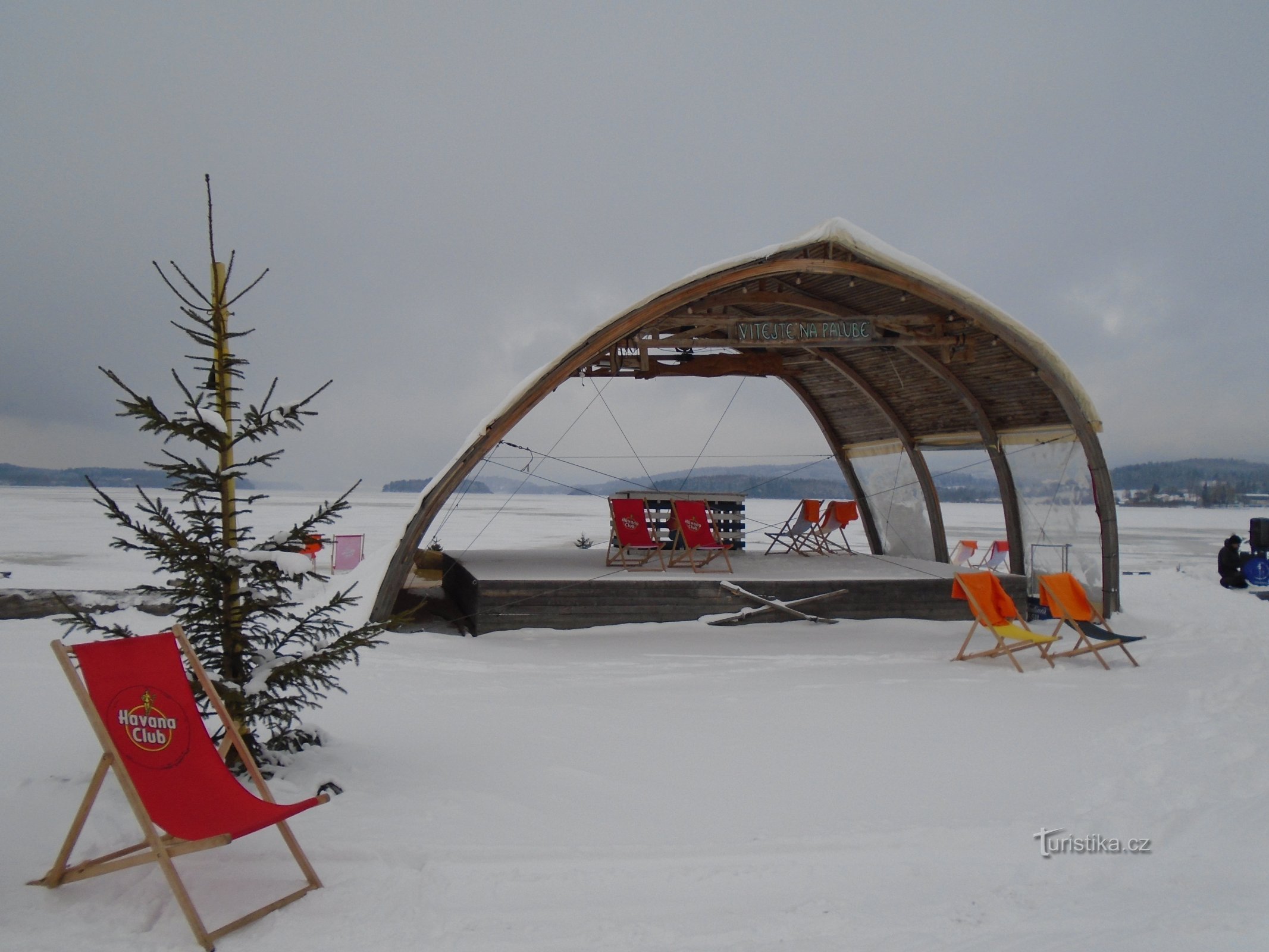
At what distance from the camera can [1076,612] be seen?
707 centimetres

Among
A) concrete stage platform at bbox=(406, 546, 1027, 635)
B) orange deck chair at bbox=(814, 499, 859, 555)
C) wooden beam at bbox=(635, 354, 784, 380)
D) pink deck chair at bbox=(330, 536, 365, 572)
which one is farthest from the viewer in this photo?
pink deck chair at bbox=(330, 536, 365, 572)

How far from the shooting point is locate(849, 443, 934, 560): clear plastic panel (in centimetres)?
1238

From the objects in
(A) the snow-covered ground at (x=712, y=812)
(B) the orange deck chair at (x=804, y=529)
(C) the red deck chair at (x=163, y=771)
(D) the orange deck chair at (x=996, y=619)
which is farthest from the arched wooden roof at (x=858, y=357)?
(C) the red deck chair at (x=163, y=771)

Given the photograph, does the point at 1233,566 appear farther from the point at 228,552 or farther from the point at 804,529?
the point at 228,552

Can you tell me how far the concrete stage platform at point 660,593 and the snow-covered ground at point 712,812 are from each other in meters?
1.19

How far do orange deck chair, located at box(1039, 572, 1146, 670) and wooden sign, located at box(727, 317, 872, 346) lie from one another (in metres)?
3.21

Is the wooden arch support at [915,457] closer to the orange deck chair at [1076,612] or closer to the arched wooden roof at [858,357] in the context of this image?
the arched wooden roof at [858,357]

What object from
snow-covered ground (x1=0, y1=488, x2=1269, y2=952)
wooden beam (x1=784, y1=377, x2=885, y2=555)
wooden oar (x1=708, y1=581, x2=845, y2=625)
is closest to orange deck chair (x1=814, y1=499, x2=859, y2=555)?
wooden beam (x1=784, y1=377, x2=885, y2=555)

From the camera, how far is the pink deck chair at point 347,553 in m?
14.0

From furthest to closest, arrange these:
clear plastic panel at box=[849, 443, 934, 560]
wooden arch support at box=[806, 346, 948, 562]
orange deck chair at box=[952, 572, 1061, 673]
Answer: clear plastic panel at box=[849, 443, 934, 560], wooden arch support at box=[806, 346, 948, 562], orange deck chair at box=[952, 572, 1061, 673]

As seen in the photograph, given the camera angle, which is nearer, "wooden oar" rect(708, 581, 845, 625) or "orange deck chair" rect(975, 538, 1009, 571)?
"wooden oar" rect(708, 581, 845, 625)

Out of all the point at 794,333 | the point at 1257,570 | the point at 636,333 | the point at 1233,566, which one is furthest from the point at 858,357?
the point at 1257,570

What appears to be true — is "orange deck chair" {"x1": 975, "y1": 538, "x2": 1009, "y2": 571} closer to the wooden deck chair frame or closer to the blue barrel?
the wooden deck chair frame

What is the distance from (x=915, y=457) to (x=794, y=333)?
14.8 feet
